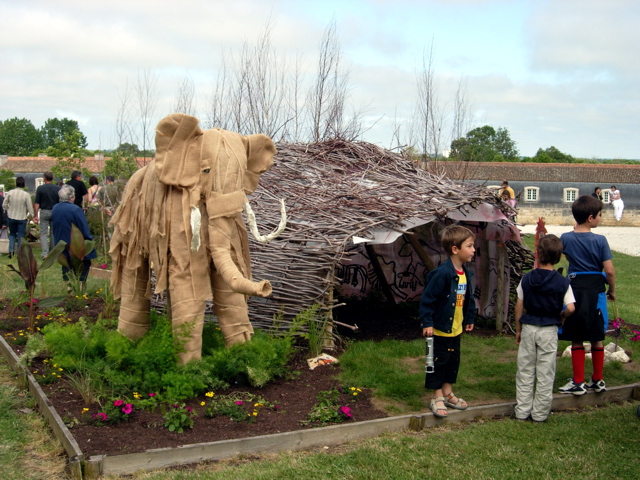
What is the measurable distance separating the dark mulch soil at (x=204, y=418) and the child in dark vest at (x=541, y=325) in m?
1.24

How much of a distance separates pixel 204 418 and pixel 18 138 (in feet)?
265

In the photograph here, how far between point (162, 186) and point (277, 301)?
224cm

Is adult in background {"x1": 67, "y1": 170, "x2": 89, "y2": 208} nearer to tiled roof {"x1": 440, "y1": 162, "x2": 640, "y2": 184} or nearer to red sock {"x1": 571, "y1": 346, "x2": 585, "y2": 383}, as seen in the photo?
red sock {"x1": 571, "y1": 346, "x2": 585, "y2": 383}

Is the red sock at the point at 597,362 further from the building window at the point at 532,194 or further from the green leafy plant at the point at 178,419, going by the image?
the building window at the point at 532,194

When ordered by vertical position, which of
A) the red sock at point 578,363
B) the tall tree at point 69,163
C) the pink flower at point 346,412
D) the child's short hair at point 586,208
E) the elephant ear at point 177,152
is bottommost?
the pink flower at point 346,412

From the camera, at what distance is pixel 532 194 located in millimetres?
39281

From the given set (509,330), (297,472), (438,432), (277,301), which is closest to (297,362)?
(277,301)

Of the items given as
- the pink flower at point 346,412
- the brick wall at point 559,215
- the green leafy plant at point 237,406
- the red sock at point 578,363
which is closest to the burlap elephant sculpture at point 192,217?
the green leafy plant at point 237,406

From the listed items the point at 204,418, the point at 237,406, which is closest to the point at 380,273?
the point at 237,406

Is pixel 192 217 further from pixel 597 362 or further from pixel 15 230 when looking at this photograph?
pixel 15 230

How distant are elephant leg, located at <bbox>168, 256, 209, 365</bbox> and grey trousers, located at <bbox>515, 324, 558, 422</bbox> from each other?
9.10ft

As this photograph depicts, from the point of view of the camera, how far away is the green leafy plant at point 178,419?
16.4 feet

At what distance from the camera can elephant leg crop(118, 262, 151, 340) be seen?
6.32 meters

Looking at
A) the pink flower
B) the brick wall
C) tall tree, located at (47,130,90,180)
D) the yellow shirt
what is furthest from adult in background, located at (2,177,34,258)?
the brick wall
